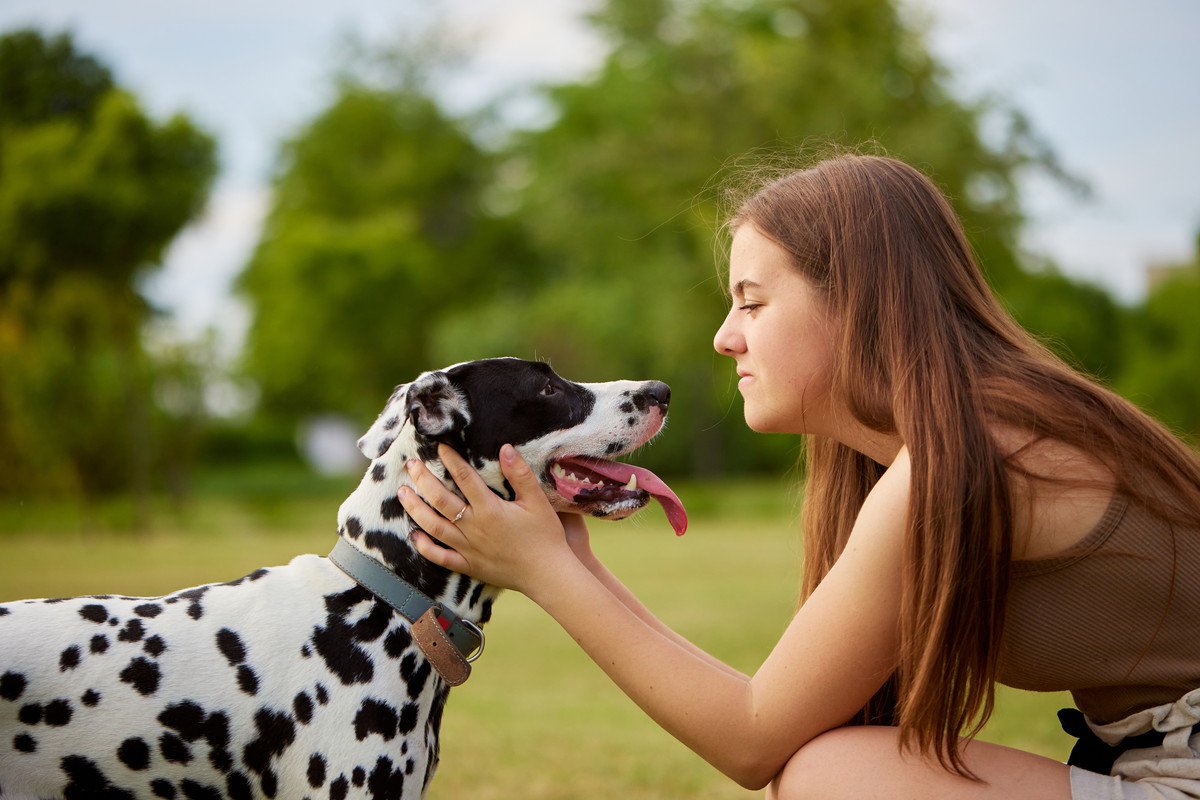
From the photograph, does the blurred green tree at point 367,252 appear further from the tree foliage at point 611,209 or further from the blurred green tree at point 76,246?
the blurred green tree at point 76,246

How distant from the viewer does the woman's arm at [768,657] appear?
252 cm

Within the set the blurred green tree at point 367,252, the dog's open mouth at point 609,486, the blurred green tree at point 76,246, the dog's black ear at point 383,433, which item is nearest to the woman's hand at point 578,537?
the dog's open mouth at point 609,486

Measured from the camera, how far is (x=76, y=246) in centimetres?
1546

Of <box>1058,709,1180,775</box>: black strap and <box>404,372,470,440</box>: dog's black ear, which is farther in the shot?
<box>404,372,470,440</box>: dog's black ear

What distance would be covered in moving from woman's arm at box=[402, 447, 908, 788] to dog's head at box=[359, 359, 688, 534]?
11.2 inches

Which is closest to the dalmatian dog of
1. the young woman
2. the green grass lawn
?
the young woman

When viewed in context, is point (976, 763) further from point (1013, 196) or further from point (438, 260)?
point (438, 260)

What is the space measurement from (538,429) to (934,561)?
1247mm

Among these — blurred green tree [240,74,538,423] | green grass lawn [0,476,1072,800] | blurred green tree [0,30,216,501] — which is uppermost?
blurred green tree [240,74,538,423]

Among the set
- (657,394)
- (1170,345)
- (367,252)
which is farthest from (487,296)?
(657,394)

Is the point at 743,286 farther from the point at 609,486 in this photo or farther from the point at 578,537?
the point at 578,537

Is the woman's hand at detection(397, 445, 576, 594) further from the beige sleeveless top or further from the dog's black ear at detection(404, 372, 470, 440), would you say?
the beige sleeveless top

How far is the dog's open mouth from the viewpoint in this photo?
3.19 meters

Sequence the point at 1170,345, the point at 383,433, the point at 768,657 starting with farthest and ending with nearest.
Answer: the point at 1170,345
the point at 383,433
the point at 768,657
